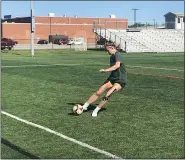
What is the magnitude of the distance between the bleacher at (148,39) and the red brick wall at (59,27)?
17855mm

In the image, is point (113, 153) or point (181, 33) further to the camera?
point (181, 33)

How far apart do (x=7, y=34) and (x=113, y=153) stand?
86.3 meters

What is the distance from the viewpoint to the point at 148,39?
2687 inches

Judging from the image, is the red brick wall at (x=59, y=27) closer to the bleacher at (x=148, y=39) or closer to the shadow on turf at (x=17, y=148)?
the bleacher at (x=148, y=39)

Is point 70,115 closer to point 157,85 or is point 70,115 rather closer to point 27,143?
point 27,143

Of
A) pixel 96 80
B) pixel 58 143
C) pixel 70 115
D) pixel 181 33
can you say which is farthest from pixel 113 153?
pixel 181 33

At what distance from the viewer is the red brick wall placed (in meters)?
90.6

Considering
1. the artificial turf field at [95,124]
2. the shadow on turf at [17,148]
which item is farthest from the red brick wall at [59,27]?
the shadow on turf at [17,148]

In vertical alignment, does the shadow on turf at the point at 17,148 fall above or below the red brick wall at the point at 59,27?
below

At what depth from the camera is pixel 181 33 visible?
74250 mm

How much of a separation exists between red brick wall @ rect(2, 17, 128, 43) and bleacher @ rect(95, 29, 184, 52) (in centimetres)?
1786

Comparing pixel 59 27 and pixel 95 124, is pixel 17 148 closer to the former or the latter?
pixel 95 124

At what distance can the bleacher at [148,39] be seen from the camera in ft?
206

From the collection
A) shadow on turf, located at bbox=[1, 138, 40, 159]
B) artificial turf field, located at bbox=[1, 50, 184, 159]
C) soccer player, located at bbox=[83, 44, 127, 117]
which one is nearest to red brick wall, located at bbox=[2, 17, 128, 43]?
artificial turf field, located at bbox=[1, 50, 184, 159]
